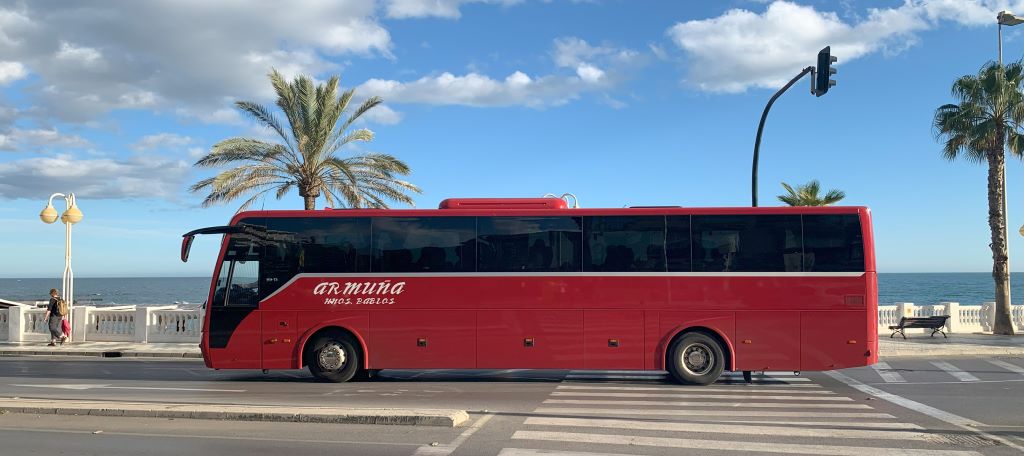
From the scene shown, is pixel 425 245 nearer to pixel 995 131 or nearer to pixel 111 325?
pixel 111 325

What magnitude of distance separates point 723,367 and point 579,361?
2.52 metres

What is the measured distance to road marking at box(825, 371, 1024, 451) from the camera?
325 inches

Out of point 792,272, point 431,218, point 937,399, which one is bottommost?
point 937,399

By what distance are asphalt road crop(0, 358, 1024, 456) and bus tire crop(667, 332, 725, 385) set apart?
37 cm

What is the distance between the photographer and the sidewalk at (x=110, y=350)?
19906mm

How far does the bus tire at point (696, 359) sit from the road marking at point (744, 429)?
3975mm

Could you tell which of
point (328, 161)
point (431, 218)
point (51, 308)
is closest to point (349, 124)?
point (328, 161)

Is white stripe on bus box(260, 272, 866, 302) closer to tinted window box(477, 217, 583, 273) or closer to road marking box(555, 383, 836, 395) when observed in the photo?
tinted window box(477, 217, 583, 273)

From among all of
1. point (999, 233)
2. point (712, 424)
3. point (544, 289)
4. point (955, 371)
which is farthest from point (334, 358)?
point (999, 233)

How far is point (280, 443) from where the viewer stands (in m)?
7.91

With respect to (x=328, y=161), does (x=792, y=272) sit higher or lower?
lower

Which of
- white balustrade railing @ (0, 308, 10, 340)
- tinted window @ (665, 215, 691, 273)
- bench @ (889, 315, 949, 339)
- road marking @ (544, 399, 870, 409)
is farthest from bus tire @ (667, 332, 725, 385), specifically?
white balustrade railing @ (0, 308, 10, 340)

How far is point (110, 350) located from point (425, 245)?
39.0 ft

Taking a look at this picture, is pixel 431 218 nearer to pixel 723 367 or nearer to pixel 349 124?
pixel 723 367
